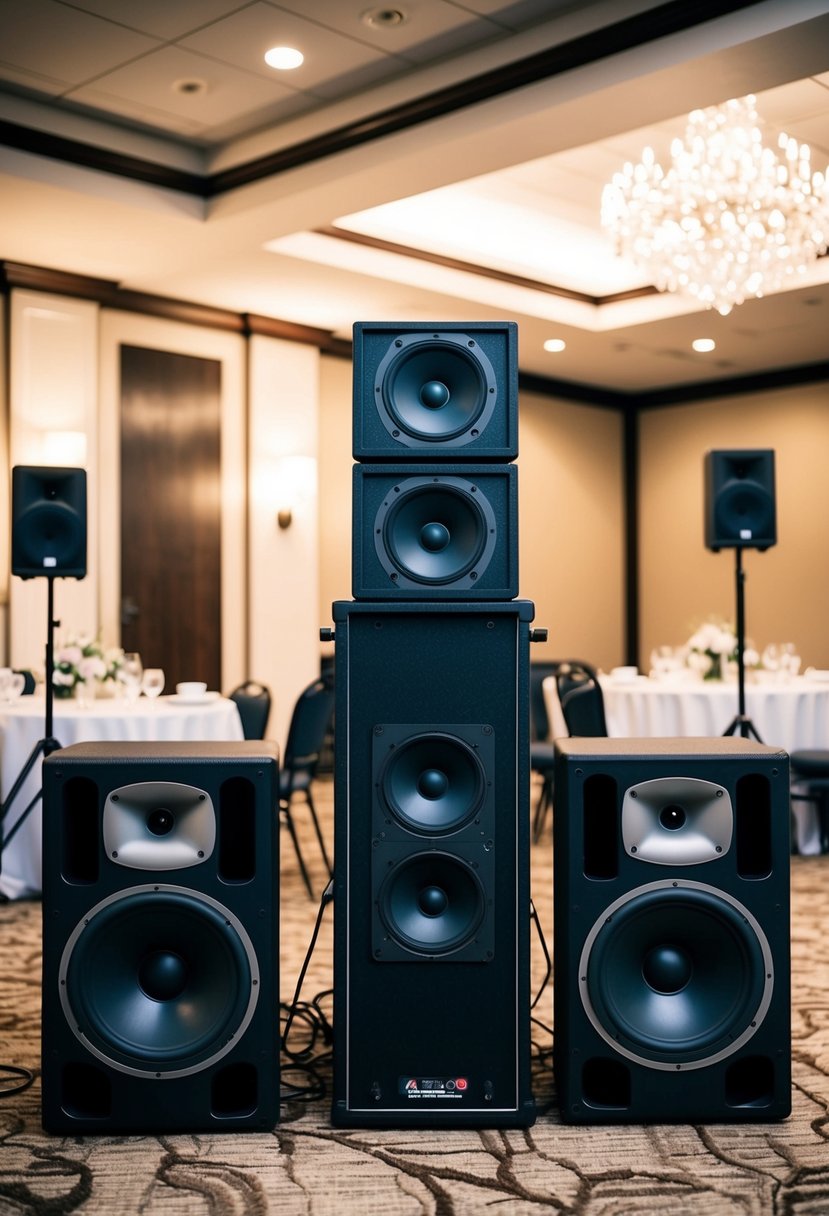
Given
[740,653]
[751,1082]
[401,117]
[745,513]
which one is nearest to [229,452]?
[401,117]

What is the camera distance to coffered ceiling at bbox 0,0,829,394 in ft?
14.0

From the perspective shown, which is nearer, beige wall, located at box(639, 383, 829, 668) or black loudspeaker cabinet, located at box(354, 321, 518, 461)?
black loudspeaker cabinet, located at box(354, 321, 518, 461)

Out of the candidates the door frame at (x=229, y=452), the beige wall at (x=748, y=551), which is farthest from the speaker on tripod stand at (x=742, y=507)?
the beige wall at (x=748, y=551)

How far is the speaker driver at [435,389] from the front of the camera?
250 centimetres

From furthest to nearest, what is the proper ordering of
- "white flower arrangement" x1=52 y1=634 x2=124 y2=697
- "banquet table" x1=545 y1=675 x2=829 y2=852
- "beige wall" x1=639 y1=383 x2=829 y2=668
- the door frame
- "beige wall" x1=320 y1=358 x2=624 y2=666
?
"beige wall" x1=320 y1=358 x2=624 y2=666
"beige wall" x1=639 y1=383 x2=829 y2=668
the door frame
"banquet table" x1=545 y1=675 x2=829 y2=852
"white flower arrangement" x1=52 y1=634 x2=124 y2=697

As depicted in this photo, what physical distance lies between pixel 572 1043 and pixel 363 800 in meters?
0.65

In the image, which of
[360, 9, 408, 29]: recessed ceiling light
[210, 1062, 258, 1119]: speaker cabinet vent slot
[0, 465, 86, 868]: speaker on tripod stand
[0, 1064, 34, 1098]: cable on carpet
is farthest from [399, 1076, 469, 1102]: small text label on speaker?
[360, 9, 408, 29]: recessed ceiling light

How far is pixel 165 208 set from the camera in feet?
18.2

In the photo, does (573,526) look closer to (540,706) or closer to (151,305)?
(540,706)

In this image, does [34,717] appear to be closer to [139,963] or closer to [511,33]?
[139,963]

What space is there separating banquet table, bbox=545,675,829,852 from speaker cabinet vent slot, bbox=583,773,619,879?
8.89 ft

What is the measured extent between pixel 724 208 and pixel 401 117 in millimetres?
1461

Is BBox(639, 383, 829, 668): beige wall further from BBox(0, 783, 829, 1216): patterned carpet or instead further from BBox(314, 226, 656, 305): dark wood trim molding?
BBox(0, 783, 829, 1216): patterned carpet

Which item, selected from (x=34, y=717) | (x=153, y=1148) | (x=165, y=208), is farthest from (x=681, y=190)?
(x=153, y=1148)
